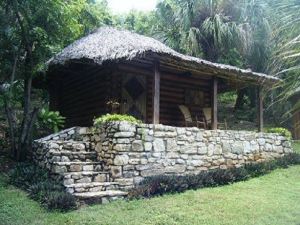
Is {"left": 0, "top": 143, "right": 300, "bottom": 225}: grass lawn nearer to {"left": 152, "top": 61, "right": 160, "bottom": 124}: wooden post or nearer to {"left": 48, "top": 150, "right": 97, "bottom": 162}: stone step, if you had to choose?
{"left": 48, "top": 150, "right": 97, "bottom": 162}: stone step

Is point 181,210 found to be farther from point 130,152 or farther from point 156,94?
point 156,94

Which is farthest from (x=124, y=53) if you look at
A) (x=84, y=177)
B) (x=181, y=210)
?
(x=181, y=210)

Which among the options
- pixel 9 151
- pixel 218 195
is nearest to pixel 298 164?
pixel 218 195

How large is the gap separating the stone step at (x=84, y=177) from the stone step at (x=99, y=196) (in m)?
0.45

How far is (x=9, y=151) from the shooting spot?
12109 millimetres

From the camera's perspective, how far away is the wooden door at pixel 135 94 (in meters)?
14.0

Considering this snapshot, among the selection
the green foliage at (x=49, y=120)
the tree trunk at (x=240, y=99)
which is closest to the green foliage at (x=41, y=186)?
the green foliage at (x=49, y=120)

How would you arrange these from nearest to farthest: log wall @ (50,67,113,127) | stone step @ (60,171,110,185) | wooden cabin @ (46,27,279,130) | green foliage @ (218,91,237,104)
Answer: stone step @ (60,171,110,185), wooden cabin @ (46,27,279,130), log wall @ (50,67,113,127), green foliage @ (218,91,237,104)

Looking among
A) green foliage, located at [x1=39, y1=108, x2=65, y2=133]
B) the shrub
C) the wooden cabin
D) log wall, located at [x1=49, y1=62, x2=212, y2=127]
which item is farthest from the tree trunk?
the shrub

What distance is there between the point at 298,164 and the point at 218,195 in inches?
231

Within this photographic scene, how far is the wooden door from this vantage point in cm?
1405

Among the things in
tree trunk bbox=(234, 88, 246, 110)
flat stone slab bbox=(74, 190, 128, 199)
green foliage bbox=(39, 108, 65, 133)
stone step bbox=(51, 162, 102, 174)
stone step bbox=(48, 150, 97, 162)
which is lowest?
flat stone slab bbox=(74, 190, 128, 199)

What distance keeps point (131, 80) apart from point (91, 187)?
18.8 ft

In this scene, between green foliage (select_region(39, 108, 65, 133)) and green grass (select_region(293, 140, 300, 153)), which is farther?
green grass (select_region(293, 140, 300, 153))
